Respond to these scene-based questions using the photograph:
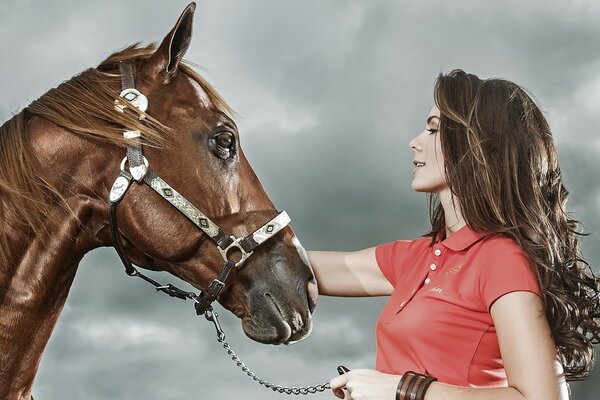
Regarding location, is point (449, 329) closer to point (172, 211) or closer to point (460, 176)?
point (460, 176)

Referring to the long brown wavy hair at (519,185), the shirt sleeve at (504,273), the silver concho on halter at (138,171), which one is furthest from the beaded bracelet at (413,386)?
the silver concho on halter at (138,171)

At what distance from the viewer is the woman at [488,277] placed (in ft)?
7.53

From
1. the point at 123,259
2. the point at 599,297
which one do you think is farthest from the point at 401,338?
the point at 123,259

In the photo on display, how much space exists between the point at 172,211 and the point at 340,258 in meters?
1.01

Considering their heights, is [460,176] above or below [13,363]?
above

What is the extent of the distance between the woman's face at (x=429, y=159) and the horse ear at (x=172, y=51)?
118cm

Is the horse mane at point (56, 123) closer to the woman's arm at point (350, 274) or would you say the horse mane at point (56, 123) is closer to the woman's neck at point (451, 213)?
the woman's arm at point (350, 274)

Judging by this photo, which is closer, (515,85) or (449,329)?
(449,329)

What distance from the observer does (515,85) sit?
114 inches

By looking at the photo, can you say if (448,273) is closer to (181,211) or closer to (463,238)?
(463,238)

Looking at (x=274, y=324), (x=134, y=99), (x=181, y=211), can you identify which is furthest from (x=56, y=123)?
(x=274, y=324)

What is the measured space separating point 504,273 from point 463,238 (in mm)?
359

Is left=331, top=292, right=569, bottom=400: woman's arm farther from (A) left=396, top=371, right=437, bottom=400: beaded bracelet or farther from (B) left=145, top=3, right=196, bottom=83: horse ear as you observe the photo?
(B) left=145, top=3, right=196, bottom=83: horse ear

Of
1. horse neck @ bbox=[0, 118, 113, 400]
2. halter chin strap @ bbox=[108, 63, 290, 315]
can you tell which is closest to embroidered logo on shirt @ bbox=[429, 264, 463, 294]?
halter chin strap @ bbox=[108, 63, 290, 315]
